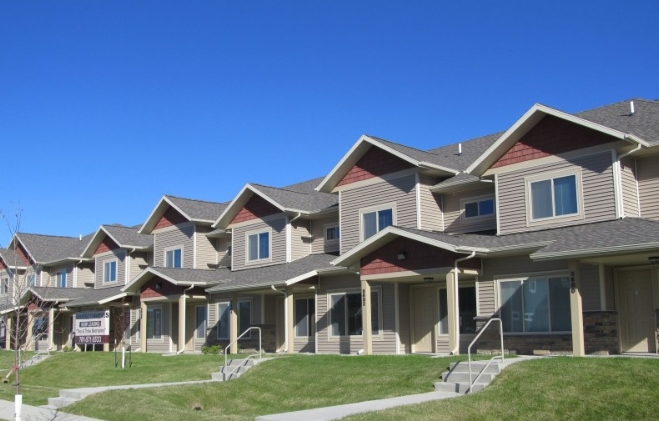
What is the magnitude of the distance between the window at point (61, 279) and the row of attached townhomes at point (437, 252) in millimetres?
10460

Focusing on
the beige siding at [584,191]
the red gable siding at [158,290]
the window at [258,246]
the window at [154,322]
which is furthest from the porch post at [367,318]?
the window at [154,322]

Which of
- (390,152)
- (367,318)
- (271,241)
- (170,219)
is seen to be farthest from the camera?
(170,219)

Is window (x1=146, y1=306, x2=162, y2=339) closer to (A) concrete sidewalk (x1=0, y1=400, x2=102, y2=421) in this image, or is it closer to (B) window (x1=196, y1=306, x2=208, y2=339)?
(B) window (x1=196, y1=306, x2=208, y2=339)

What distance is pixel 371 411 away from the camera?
47.2ft

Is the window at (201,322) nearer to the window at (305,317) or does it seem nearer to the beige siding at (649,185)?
the window at (305,317)

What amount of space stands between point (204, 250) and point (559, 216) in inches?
759

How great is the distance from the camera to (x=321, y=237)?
31.9 meters

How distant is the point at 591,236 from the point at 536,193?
3194 mm

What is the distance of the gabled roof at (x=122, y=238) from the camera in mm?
41812

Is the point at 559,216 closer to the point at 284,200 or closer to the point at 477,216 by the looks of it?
the point at 477,216

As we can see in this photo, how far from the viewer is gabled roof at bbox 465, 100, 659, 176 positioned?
2089 centimetres

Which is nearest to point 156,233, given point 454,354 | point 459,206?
point 459,206

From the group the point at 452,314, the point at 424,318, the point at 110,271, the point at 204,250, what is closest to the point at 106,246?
the point at 110,271

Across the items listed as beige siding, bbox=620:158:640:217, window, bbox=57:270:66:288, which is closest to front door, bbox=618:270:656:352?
beige siding, bbox=620:158:640:217
